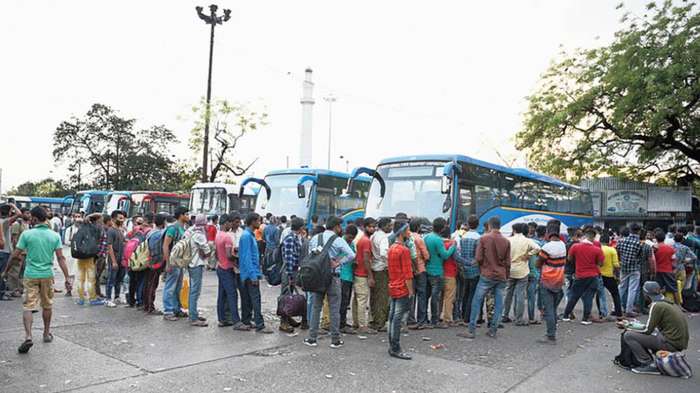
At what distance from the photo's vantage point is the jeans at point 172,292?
898 centimetres

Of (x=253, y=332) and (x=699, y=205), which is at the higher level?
(x=699, y=205)

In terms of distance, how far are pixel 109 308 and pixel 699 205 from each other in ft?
111

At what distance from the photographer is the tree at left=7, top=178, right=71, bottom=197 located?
2131 inches

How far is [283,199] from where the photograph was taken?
58.8 ft

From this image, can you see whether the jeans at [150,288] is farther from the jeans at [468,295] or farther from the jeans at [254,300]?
the jeans at [468,295]

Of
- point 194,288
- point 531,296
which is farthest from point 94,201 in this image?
point 531,296

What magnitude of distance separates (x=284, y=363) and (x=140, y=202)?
74.5ft

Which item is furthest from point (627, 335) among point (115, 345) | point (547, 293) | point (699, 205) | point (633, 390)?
point (699, 205)

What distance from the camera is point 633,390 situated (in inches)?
230

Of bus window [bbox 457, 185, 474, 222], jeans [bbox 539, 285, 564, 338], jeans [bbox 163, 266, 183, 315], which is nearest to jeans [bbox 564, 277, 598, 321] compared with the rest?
jeans [bbox 539, 285, 564, 338]

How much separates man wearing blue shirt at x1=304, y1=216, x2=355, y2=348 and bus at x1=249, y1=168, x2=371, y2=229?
30.3ft

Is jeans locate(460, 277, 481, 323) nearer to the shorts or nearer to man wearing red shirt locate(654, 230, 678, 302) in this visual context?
→ man wearing red shirt locate(654, 230, 678, 302)

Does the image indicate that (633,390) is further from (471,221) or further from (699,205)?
(699,205)

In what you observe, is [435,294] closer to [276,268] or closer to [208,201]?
[276,268]
